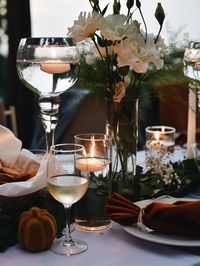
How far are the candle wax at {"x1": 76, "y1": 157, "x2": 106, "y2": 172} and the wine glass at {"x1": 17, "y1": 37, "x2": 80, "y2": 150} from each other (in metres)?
0.19

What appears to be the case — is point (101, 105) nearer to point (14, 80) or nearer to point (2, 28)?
point (14, 80)

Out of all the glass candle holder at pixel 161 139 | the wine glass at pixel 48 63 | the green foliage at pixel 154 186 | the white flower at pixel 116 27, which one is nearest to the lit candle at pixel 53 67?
the wine glass at pixel 48 63

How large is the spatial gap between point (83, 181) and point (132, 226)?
13 cm

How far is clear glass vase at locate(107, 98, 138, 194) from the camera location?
1142 mm

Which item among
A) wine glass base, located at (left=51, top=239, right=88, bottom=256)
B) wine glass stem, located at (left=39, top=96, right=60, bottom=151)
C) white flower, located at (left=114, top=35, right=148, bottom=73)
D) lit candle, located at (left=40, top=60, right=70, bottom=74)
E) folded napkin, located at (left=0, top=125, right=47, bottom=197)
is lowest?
wine glass base, located at (left=51, top=239, right=88, bottom=256)

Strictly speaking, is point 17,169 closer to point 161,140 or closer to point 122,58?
point 122,58

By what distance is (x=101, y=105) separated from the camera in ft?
7.70

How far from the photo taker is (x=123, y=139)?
1154 mm

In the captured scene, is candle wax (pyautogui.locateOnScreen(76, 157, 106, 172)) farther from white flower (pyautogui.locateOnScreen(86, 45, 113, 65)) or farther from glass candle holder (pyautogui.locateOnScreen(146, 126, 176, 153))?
glass candle holder (pyautogui.locateOnScreen(146, 126, 176, 153))

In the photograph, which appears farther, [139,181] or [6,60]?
[6,60]

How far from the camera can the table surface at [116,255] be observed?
0.83 metres

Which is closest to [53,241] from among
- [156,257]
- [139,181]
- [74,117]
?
[156,257]

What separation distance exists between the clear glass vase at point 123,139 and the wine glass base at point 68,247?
0.84 feet

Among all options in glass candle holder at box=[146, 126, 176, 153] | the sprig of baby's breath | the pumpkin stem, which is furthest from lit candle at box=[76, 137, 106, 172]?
glass candle holder at box=[146, 126, 176, 153]
